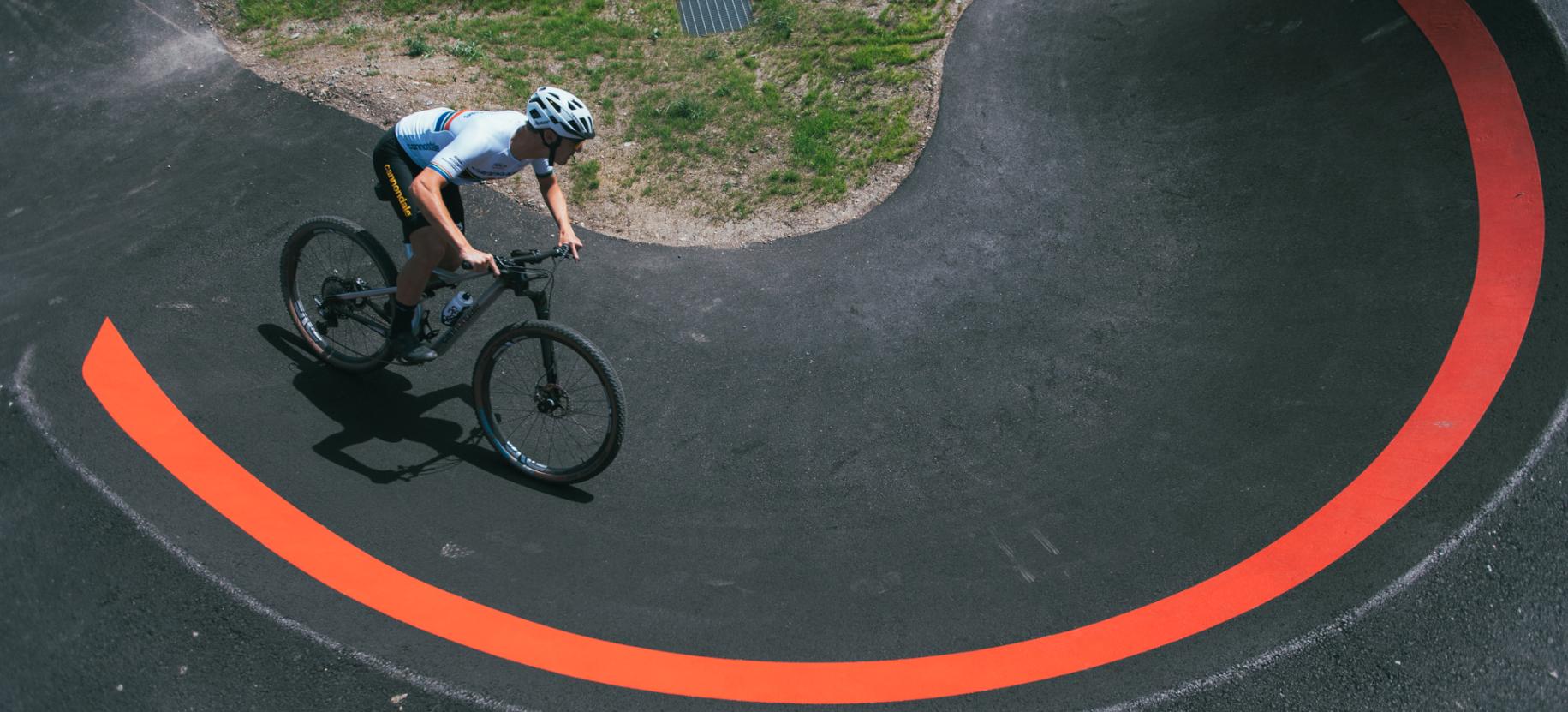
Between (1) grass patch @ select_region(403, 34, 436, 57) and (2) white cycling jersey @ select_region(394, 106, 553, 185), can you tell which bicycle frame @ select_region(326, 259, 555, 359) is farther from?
(1) grass patch @ select_region(403, 34, 436, 57)

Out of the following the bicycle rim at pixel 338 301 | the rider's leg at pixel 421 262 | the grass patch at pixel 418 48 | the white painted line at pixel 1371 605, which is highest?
the grass patch at pixel 418 48

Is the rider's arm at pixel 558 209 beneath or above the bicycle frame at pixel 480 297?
above

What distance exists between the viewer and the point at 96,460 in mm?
5512

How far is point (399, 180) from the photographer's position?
5.64m

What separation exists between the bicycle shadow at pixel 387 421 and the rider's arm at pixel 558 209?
1602 mm

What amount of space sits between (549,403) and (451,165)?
156 centimetres

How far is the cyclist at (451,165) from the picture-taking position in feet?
16.8

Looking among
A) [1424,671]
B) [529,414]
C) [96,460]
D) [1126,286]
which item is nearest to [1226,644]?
[1424,671]

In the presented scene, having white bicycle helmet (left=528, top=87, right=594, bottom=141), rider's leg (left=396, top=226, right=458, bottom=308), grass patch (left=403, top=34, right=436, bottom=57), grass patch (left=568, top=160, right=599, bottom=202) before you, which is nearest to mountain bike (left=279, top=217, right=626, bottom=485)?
rider's leg (left=396, top=226, right=458, bottom=308)

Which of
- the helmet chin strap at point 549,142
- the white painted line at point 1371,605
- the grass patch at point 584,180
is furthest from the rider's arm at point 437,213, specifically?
Result: the white painted line at point 1371,605

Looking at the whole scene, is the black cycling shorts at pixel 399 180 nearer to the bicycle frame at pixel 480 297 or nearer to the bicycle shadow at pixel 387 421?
the bicycle frame at pixel 480 297

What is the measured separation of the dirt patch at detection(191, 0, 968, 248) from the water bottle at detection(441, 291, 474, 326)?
263 cm

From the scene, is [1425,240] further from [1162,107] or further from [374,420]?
[374,420]

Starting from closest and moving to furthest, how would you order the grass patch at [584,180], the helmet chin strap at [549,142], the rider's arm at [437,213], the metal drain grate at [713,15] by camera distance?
the rider's arm at [437,213] < the helmet chin strap at [549,142] < the grass patch at [584,180] < the metal drain grate at [713,15]
